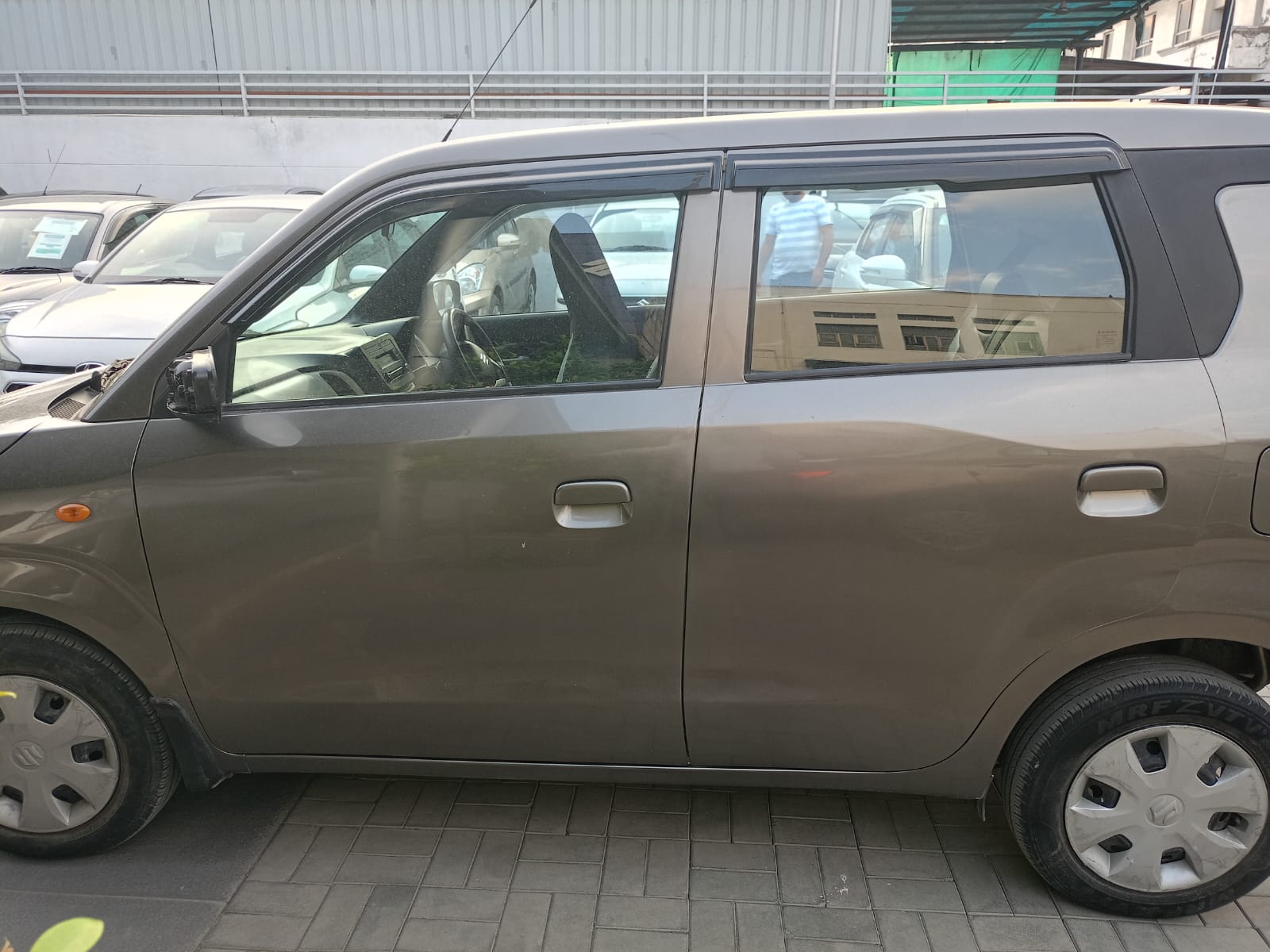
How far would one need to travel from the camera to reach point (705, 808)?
9.12 ft

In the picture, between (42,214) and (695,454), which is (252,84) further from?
(695,454)

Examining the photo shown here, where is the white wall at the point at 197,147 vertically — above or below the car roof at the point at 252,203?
above

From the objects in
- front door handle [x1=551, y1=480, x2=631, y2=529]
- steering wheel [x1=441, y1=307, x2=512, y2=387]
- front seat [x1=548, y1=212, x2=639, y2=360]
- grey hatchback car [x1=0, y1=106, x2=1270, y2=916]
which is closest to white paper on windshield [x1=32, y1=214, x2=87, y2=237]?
grey hatchback car [x1=0, y1=106, x2=1270, y2=916]

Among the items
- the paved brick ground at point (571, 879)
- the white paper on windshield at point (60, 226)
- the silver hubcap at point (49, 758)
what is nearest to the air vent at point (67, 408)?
the silver hubcap at point (49, 758)

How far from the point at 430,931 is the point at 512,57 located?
15281 millimetres

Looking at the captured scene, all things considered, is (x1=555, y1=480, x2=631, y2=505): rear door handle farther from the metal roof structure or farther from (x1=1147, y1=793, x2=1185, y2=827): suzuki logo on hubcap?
the metal roof structure

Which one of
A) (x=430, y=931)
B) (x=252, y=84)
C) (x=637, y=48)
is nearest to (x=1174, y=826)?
(x=430, y=931)

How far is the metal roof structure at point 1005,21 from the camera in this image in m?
17.3

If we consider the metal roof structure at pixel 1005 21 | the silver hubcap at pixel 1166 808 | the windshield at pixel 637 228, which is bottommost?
the silver hubcap at pixel 1166 808

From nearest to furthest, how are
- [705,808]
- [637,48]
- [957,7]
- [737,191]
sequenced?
[737,191] < [705,808] < [637,48] < [957,7]

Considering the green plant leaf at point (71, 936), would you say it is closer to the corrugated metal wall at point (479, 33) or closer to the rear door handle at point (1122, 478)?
the rear door handle at point (1122, 478)

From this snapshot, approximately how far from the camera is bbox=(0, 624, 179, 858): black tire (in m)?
2.37

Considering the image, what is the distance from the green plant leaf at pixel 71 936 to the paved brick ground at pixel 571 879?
0.04 metres

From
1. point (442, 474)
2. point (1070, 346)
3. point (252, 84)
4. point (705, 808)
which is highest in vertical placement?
point (252, 84)
